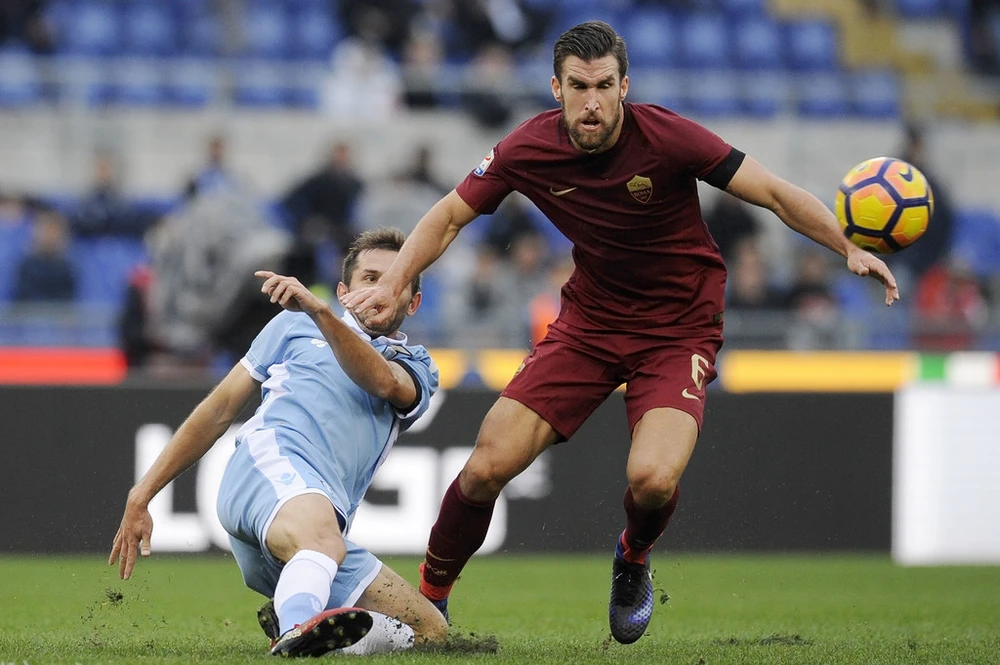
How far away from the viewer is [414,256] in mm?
5918

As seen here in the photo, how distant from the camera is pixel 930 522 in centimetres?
1095

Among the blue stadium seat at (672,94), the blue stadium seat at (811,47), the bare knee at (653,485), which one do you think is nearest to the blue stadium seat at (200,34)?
the blue stadium seat at (672,94)

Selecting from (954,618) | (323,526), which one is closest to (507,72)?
(954,618)

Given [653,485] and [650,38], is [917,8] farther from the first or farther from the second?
[653,485]

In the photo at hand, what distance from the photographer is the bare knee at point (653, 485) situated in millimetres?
5992

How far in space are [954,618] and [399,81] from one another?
387 inches

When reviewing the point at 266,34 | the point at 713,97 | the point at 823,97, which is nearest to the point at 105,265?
the point at 266,34

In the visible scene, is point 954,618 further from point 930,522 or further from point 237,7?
point 237,7

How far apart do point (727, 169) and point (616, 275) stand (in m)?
0.67

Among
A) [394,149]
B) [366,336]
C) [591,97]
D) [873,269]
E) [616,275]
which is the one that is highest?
[591,97]

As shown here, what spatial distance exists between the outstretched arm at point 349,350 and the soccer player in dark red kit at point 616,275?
0.87 feet

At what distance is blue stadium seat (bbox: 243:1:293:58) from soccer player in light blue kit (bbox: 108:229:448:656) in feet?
36.5

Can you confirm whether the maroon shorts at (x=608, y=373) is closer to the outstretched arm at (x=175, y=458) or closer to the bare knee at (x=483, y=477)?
the bare knee at (x=483, y=477)

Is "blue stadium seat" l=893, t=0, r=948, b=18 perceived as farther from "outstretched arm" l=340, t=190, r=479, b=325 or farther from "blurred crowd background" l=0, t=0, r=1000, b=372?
"outstretched arm" l=340, t=190, r=479, b=325
